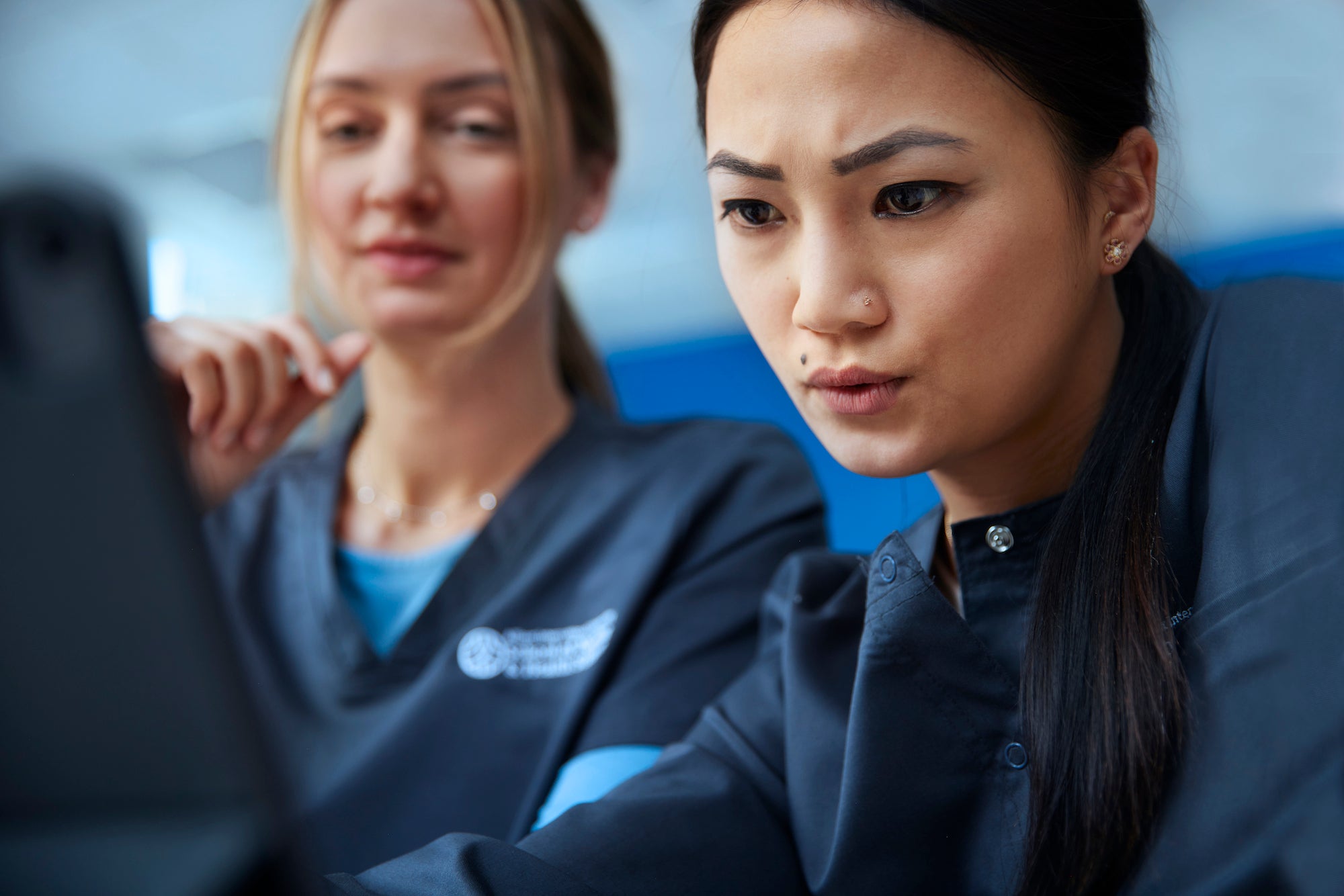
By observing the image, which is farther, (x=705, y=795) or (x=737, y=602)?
(x=737, y=602)

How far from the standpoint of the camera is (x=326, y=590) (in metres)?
0.88

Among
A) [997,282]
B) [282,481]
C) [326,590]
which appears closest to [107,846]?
[997,282]

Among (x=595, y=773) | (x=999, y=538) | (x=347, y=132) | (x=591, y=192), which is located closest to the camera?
(x=999, y=538)

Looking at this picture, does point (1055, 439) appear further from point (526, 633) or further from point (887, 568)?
point (526, 633)

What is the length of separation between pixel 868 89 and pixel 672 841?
0.41 meters

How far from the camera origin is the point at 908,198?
1.69ft

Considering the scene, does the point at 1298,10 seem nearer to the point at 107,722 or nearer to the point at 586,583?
the point at 586,583

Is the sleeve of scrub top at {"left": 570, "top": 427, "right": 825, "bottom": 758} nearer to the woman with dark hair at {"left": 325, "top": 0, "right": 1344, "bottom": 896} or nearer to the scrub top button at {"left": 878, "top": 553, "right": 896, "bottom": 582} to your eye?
the woman with dark hair at {"left": 325, "top": 0, "right": 1344, "bottom": 896}

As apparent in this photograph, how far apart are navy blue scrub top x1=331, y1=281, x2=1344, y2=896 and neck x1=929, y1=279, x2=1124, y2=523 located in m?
0.02

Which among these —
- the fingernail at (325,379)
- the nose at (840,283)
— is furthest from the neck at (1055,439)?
the fingernail at (325,379)

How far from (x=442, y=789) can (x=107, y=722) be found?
2.03 ft

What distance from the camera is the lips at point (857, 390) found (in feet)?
1.73

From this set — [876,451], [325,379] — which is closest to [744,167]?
[876,451]

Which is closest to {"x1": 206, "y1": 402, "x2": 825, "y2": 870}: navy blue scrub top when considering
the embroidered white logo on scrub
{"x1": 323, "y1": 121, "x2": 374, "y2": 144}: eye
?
the embroidered white logo on scrub
